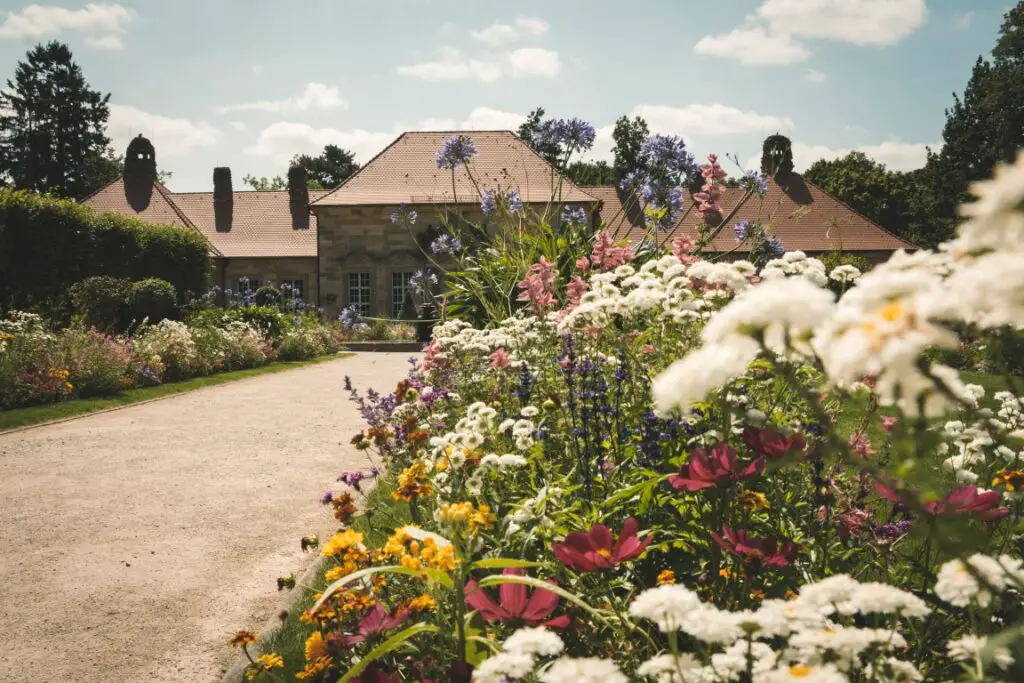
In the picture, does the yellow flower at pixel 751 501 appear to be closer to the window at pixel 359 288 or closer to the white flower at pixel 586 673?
the white flower at pixel 586 673

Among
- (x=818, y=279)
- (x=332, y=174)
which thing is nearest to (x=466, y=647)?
(x=818, y=279)

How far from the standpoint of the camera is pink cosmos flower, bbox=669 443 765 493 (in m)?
1.83

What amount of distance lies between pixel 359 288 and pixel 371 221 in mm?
2564

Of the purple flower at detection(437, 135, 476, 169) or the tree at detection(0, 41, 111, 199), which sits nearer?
the purple flower at detection(437, 135, 476, 169)

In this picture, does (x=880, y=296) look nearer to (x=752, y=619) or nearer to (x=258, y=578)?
(x=752, y=619)

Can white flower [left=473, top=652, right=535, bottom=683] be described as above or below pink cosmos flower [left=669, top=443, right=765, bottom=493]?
below

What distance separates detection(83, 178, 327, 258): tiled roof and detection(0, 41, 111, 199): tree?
68.1ft

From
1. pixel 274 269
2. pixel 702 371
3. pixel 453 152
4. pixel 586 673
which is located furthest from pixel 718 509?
pixel 274 269

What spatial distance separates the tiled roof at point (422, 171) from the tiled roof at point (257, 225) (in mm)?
2311

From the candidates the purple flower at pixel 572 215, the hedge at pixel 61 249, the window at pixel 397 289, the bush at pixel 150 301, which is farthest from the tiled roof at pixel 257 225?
the purple flower at pixel 572 215

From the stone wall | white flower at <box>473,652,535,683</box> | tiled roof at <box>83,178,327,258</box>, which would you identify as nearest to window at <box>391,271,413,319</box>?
the stone wall

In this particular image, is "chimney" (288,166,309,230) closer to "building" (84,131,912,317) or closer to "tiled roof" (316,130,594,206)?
"building" (84,131,912,317)

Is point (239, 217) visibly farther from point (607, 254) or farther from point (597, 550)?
point (597, 550)

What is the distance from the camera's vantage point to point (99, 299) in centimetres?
1339
